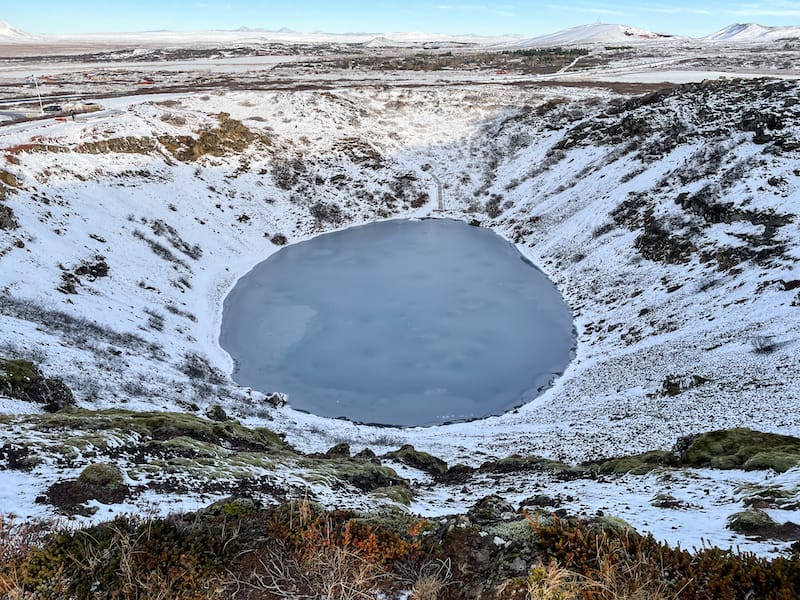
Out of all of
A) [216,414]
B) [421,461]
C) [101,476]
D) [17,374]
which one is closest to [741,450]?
[421,461]

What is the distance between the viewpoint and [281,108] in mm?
64250

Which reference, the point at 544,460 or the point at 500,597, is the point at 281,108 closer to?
the point at 544,460

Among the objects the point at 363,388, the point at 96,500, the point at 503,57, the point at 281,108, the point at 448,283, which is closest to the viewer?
the point at 96,500

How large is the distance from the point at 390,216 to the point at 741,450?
44384 millimetres

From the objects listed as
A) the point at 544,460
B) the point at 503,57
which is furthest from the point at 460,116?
the point at 503,57

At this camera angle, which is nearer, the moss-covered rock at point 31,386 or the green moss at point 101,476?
the green moss at point 101,476

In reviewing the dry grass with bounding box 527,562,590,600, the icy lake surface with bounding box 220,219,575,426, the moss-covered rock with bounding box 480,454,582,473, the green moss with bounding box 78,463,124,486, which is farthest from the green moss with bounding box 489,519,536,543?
the icy lake surface with bounding box 220,219,575,426

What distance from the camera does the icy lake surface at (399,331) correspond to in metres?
25.9

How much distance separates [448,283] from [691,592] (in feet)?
108

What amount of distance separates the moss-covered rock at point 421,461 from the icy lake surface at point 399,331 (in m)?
6.92

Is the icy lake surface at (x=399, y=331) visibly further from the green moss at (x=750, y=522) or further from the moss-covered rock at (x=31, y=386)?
the green moss at (x=750, y=522)

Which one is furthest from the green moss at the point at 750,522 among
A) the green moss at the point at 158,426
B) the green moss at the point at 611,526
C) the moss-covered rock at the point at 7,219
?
the moss-covered rock at the point at 7,219

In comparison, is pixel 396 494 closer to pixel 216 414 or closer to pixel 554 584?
pixel 554 584

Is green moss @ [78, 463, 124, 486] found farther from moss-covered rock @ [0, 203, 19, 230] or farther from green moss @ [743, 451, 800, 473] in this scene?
moss-covered rock @ [0, 203, 19, 230]
